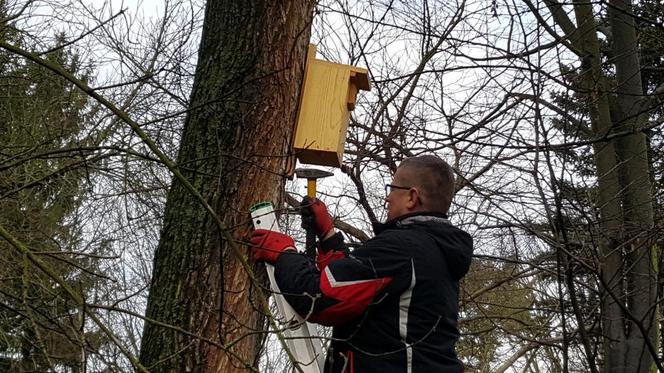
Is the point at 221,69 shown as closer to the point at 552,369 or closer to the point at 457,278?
the point at 457,278

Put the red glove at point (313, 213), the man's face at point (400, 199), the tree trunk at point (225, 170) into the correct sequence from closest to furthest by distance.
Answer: the tree trunk at point (225, 170)
the red glove at point (313, 213)
the man's face at point (400, 199)

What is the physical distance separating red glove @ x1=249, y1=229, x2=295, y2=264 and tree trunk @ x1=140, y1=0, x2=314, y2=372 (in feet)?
0.21

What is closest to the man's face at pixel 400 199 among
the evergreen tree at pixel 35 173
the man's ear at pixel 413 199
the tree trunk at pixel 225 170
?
the man's ear at pixel 413 199

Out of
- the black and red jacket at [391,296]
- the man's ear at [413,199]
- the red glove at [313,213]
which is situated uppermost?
the man's ear at [413,199]

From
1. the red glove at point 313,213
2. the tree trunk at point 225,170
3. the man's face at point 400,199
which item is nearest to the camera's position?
the tree trunk at point 225,170

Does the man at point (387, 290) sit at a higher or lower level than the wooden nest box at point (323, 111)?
lower

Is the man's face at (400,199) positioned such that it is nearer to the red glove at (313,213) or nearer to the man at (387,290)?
the man at (387,290)

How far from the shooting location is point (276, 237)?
2396mm

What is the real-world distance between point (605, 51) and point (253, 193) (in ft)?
16.2

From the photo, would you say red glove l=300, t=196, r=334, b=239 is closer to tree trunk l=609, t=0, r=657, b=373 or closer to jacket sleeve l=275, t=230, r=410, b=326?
jacket sleeve l=275, t=230, r=410, b=326

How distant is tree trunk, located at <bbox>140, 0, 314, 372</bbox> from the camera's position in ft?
7.53

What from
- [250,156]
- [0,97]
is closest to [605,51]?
[250,156]

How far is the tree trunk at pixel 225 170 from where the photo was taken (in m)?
2.29

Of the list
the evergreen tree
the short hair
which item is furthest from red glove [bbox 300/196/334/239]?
the evergreen tree
